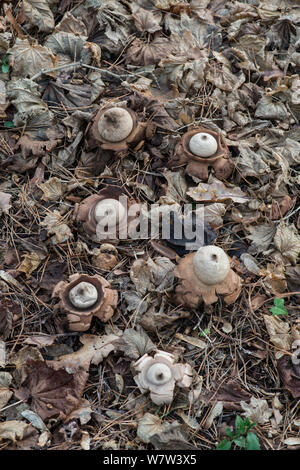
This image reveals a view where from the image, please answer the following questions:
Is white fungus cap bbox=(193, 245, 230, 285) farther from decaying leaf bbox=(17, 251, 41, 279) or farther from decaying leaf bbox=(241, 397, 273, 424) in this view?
decaying leaf bbox=(17, 251, 41, 279)

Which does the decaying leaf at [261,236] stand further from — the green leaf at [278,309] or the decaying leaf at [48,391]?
the decaying leaf at [48,391]

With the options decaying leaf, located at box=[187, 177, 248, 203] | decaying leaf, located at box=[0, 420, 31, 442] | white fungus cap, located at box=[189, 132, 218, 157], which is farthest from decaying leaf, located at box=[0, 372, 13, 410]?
white fungus cap, located at box=[189, 132, 218, 157]

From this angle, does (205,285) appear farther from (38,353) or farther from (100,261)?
(38,353)

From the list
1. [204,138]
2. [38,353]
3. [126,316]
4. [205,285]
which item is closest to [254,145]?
[204,138]

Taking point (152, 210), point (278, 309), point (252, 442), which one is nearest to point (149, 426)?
point (252, 442)

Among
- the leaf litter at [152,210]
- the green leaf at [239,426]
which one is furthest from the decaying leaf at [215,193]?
the green leaf at [239,426]

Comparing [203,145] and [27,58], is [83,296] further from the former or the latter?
[27,58]
